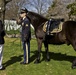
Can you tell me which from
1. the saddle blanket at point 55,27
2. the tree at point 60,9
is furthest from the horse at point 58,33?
the tree at point 60,9

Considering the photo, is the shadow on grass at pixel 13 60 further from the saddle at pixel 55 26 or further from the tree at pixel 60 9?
the tree at pixel 60 9

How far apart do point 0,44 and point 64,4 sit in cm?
2585

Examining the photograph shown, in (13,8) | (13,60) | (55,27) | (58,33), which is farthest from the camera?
(13,8)

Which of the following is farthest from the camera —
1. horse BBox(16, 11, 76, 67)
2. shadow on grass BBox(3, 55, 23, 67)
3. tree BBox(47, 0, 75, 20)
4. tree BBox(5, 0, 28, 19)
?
tree BBox(5, 0, 28, 19)

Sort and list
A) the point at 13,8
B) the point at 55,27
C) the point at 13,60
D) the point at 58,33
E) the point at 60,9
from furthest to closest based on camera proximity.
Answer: the point at 13,8
the point at 60,9
the point at 13,60
the point at 55,27
the point at 58,33

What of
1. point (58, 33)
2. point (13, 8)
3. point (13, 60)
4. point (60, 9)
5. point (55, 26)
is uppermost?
point (55, 26)

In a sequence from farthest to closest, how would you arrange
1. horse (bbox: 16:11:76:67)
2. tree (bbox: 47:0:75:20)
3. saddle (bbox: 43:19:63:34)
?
tree (bbox: 47:0:75:20) → saddle (bbox: 43:19:63:34) → horse (bbox: 16:11:76:67)

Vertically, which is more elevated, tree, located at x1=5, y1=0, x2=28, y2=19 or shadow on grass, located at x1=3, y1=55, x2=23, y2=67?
tree, located at x1=5, y1=0, x2=28, y2=19

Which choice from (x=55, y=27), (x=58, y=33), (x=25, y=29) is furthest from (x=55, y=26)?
(x=25, y=29)

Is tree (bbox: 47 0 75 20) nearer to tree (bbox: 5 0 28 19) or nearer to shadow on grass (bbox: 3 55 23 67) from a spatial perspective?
tree (bbox: 5 0 28 19)

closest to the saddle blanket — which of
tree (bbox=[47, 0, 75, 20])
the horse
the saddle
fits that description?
the saddle

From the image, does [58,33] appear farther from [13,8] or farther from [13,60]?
[13,8]

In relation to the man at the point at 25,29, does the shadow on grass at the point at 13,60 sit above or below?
below

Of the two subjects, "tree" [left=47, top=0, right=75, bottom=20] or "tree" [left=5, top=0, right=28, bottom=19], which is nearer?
"tree" [left=47, top=0, right=75, bottom=20]
